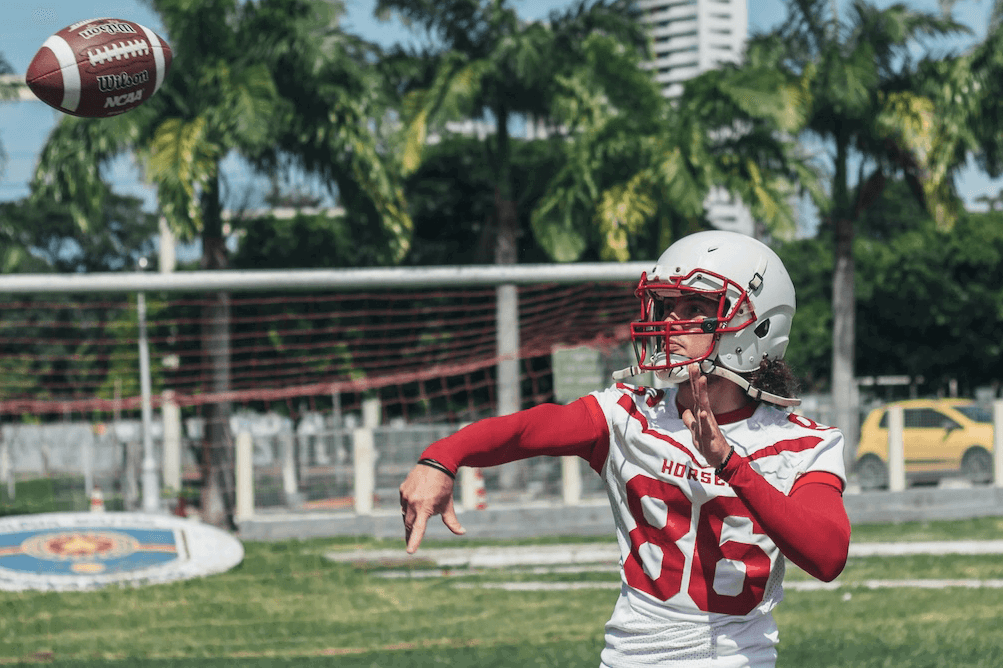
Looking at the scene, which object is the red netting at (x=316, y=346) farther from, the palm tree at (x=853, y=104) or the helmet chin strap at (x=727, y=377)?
the helmet chin strap at (x=727, y=377)

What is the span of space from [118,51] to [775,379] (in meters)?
4.06

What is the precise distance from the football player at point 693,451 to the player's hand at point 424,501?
0.06ft

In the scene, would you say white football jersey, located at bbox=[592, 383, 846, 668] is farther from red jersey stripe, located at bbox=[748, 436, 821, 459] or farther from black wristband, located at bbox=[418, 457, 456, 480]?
black wristband, located at bbox=[418, 457, 456, 480]

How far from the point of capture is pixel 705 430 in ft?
7.79

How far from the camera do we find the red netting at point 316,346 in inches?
522

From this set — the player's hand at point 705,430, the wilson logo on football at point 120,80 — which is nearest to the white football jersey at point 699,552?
the player's hand at point 705,430

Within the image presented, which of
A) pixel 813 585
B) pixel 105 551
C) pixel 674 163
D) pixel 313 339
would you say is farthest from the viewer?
pixel 313 339

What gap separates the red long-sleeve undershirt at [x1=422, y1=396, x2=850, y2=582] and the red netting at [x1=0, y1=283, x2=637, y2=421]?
7.26m

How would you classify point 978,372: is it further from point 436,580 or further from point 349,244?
point 436,580

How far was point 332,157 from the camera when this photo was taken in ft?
53.1

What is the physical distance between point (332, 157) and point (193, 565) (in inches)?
291

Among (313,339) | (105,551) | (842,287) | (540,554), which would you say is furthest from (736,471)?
(313,339)

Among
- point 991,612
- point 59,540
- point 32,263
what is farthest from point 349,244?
point 991,612

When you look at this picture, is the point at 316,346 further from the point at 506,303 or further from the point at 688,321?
the point at 688,321
